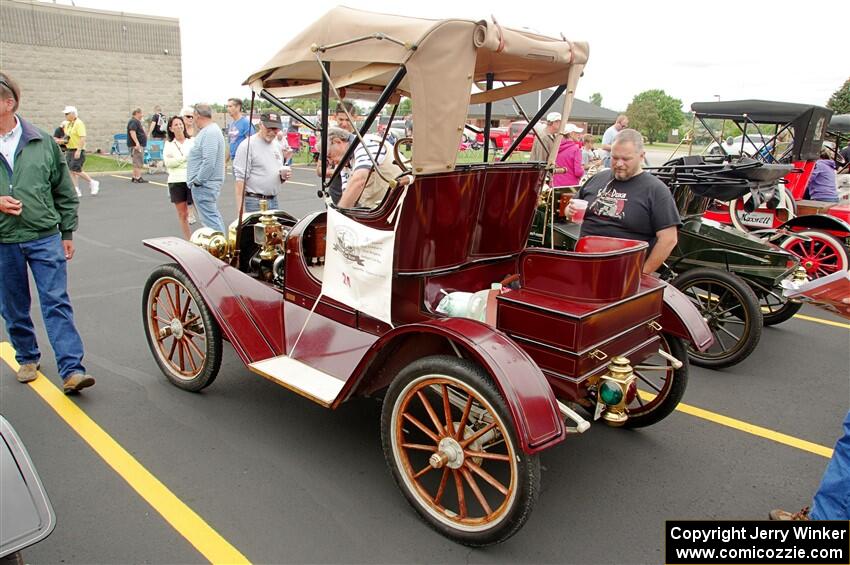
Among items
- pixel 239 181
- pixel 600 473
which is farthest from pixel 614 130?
pixel 600 473

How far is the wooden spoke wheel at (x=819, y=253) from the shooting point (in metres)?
6.05

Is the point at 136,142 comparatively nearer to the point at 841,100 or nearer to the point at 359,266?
the point at 359,266

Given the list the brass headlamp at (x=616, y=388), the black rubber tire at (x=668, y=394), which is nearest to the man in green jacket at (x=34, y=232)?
the brass headlamp at (x=616, y=388)

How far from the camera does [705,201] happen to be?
5641mm

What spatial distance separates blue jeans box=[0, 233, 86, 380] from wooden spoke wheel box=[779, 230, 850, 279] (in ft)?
21.2

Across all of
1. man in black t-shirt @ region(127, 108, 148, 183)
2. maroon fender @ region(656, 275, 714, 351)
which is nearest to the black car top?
maroon fender @ region(656, 275, 714, 351)

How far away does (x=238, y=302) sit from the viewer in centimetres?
366

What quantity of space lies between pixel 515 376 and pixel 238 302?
2031mm

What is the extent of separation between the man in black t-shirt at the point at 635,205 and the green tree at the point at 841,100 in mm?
25503

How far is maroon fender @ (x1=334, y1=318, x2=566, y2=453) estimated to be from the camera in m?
2.25

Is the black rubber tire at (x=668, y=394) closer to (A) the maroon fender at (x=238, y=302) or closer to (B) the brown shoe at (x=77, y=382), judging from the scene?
(A) the maroon fender at (x=238, y=302)

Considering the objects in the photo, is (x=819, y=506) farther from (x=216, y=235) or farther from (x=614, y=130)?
(x=614, y=130)

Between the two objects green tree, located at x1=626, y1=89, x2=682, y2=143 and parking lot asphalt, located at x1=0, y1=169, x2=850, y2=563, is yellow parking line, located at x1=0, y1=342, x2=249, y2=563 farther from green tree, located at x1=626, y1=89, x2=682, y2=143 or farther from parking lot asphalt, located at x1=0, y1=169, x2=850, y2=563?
green tree, located at x1=626, y1=89, x2=682, y2=143

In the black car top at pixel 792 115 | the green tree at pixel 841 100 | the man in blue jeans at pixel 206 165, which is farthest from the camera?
the green tree at pixel 841 100
